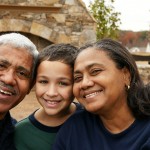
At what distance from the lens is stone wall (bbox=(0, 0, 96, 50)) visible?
8.86 m

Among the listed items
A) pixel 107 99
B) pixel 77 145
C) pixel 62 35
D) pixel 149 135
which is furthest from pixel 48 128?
pixel 62 35

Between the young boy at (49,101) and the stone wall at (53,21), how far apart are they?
6564mm

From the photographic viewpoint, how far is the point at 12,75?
7.54 feet

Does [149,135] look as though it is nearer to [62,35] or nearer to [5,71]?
[5,71]

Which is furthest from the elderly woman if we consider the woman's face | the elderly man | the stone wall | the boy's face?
the stone wall

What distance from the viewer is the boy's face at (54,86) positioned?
7.50 ft

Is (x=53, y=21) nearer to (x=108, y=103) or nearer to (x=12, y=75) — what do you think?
(x=12, y=75)

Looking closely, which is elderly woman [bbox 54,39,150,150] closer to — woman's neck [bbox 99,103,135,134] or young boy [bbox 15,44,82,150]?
woman's neck [bbox 99,103,135,134]

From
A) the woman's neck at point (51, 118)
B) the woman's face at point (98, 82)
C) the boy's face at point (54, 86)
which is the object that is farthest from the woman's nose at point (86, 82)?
the woman's neck at point (51, 118)

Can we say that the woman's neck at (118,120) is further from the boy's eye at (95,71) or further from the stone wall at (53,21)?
the stone wall at (53,21)

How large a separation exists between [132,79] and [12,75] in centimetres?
81

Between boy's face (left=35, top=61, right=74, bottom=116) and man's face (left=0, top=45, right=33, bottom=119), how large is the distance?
0.11 meters

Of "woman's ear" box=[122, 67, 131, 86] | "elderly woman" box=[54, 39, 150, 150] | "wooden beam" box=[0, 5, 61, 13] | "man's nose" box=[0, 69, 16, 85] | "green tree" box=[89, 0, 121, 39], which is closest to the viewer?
"elderly woman" box=[54, 39, 150, 150]

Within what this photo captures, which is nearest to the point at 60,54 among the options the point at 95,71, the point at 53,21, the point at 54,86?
the point at 54,86
